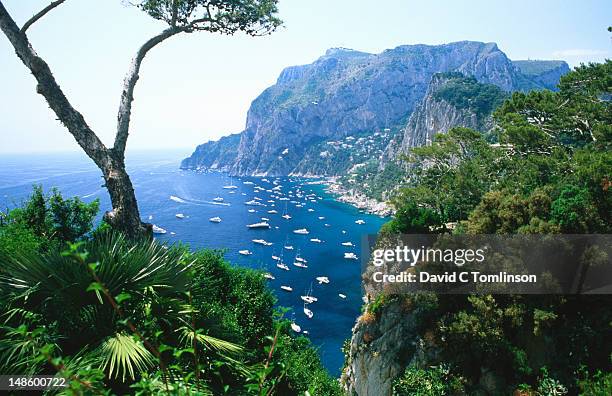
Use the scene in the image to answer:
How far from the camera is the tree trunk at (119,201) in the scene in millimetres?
5633

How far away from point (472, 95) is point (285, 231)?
61.9 m

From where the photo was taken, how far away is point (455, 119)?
89.1 m

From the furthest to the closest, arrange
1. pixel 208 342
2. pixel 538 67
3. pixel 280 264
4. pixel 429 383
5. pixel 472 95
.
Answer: pixel 538 67 < pixel 472 95 < pixel 280 264 < pixel 429 383 < pixel 208 342

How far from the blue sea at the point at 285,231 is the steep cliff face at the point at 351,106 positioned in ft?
178

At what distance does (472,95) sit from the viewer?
9056 centimetres

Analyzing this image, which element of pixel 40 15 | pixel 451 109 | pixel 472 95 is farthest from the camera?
pixel 451 109

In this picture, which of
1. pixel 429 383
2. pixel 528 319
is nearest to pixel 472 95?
pixel 528 319

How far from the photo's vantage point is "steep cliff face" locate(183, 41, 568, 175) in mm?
165125

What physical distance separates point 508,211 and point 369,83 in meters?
180

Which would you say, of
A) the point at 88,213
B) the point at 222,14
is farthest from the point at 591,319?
the point at 88,213

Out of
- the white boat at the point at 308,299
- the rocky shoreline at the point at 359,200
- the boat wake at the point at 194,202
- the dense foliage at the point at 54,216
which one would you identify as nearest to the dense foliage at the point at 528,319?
the dense foliage at the point at 54,216

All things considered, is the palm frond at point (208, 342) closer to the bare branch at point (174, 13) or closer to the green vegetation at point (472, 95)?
the bare branch at point (174, 13)

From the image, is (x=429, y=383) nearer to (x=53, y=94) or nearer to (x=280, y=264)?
(x=53, y=94)

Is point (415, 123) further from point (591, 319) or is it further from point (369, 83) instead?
point (591, 319)
